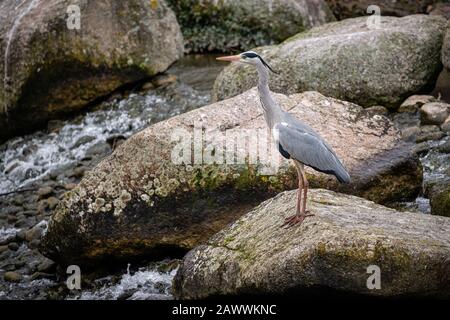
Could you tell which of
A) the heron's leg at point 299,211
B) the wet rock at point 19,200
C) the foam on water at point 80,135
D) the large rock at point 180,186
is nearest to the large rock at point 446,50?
the large rock at point 180,186

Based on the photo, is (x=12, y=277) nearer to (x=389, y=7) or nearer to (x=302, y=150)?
(x=302, y=150)

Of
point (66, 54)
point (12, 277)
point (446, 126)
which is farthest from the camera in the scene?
point (66, 54)

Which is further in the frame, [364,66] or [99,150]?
[99,150]

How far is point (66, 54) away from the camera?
36.5 feet

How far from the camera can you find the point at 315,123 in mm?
7965

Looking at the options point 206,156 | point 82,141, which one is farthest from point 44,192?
point 206,156

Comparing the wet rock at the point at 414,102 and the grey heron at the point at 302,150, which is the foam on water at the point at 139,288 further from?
the wet rock at the point at 414,102

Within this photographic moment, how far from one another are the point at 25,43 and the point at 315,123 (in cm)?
508

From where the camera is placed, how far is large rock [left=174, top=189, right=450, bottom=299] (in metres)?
5.55

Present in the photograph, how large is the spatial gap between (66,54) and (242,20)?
11.8ft

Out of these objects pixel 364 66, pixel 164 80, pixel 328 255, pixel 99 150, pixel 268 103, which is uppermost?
pixel 268 103

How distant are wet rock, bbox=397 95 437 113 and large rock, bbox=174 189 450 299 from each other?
3.82 metres

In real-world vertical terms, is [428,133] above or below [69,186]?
above

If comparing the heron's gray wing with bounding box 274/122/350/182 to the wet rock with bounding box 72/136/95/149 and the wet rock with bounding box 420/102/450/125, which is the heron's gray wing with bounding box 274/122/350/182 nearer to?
the wet rock with bounding box 420/102/450/125
